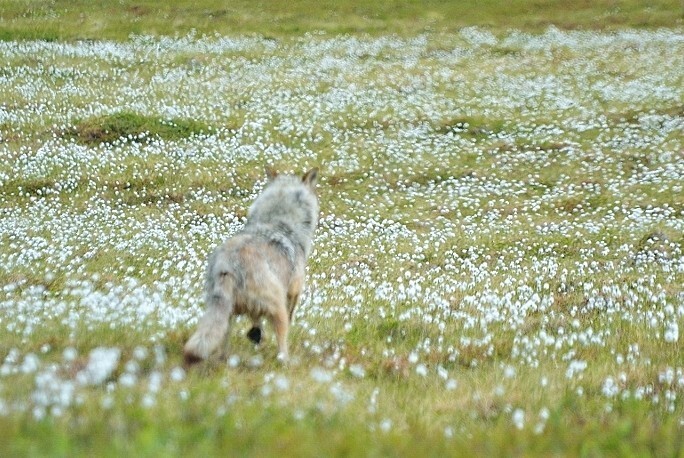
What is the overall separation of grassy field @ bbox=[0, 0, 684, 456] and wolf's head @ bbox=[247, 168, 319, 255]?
1.29 m

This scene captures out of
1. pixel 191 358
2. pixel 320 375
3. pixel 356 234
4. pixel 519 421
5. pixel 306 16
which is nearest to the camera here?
pixel 519 421

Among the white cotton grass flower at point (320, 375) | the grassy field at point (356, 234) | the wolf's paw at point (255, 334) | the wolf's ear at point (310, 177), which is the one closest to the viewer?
the grassy field at point (356, 234)

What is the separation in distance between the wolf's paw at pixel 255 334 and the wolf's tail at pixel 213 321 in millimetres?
948

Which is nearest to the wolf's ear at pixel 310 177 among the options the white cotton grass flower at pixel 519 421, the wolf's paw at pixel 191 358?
the wolf's paw at pixel 191 358

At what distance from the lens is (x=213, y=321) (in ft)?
18.2

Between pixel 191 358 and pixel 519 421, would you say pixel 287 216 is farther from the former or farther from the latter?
pixel 519 421

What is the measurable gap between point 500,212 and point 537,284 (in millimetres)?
8498

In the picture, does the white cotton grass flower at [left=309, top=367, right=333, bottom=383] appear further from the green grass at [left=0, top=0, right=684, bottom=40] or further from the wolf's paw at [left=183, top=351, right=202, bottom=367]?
the green grass at [left=0, top=0, right=684, bottom=40]

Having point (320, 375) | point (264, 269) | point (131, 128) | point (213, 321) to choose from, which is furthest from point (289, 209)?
point (131, 128)

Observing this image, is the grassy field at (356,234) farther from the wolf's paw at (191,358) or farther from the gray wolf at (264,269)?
the gray wolf at (264,269)

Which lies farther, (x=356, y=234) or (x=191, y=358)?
(x=356, y=234)

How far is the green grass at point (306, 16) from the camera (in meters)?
49.7

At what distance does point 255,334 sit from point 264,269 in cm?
93

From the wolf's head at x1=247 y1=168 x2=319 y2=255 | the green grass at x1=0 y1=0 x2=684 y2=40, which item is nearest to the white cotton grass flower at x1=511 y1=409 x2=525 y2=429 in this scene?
the wolf's head at x1=247 y1=168 x2=319 y2=255
